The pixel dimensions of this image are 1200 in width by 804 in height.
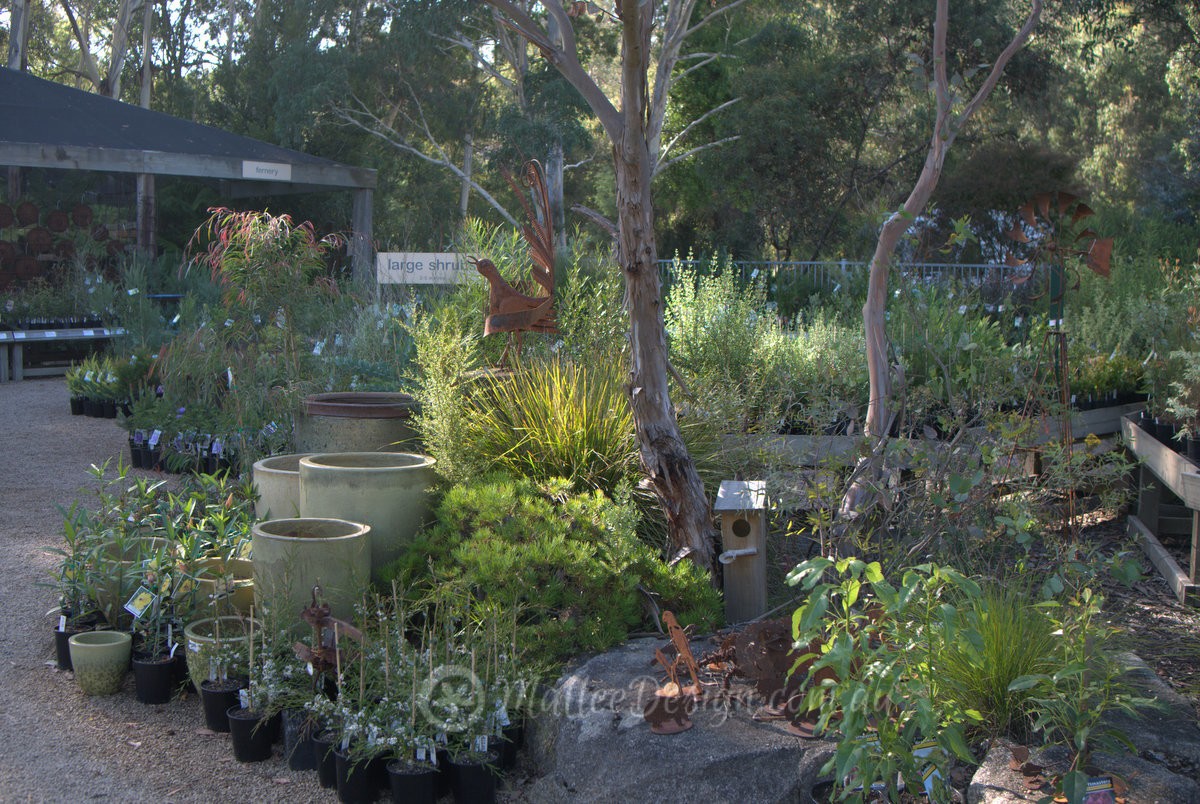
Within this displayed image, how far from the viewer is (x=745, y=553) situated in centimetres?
367

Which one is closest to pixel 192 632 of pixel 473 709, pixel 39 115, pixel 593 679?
pixel 473 709

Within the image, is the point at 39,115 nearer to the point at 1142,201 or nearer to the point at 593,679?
the point at 593,679

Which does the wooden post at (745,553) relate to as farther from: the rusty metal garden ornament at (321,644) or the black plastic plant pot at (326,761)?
the black plastic plant pot at (326,761)

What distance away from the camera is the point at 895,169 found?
62.5 feet

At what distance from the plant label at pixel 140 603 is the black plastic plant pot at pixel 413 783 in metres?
1.23

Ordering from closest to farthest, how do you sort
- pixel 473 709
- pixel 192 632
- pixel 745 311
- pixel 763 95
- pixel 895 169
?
1. pixel 473 709
2. pixel 192 632
3. pixel 745 311
4. pixel 763 95
5. pixel 895 169

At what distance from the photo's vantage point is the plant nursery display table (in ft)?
14.0

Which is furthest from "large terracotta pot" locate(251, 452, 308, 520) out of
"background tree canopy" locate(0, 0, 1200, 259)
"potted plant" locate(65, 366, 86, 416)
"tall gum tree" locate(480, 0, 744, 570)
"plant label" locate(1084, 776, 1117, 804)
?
"background tree canopy" locate(0, 0, 1200, 259)

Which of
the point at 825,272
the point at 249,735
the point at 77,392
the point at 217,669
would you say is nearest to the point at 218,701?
the point at 217,669

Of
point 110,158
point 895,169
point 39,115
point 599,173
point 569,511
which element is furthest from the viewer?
point 599,173

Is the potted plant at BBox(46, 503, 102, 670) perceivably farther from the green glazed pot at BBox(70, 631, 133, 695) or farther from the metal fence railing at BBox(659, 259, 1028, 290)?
the metal fence railing at BBox(659, 259, 1028, 290)

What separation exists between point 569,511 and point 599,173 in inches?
928

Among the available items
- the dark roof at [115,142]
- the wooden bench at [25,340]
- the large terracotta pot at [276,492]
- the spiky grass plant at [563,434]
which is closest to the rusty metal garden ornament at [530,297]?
the spiky grass plant at [563,434]

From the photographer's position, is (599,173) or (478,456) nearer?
(478,456)
